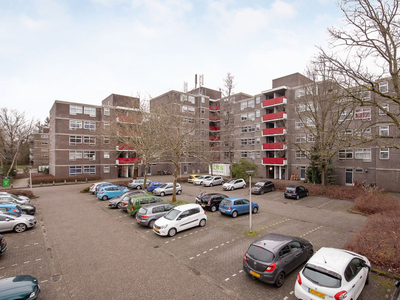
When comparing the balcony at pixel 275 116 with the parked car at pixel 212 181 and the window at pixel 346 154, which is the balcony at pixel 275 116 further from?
the parked car at pixel 212 181

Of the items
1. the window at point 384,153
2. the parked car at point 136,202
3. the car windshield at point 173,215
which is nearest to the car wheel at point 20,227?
the parked car at point 136,202

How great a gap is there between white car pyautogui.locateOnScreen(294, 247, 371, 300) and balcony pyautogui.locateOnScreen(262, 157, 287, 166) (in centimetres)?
3047

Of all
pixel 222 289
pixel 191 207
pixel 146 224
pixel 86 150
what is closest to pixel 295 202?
pixel 191 207

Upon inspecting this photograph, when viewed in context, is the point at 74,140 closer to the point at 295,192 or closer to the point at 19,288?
the point at 295,192

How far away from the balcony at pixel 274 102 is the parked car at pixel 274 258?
31.9m

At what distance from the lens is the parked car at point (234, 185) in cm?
2988

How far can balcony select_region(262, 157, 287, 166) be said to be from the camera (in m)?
37.3

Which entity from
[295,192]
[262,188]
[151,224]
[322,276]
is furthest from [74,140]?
[322,276]

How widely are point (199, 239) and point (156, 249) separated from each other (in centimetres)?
258

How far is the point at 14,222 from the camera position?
14.2m

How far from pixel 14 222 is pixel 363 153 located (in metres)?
36.9

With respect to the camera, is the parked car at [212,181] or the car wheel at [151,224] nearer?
the car wheel at [151,224]

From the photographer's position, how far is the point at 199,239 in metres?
13.0

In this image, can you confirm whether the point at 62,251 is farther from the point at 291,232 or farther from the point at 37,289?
the point at 291,232
